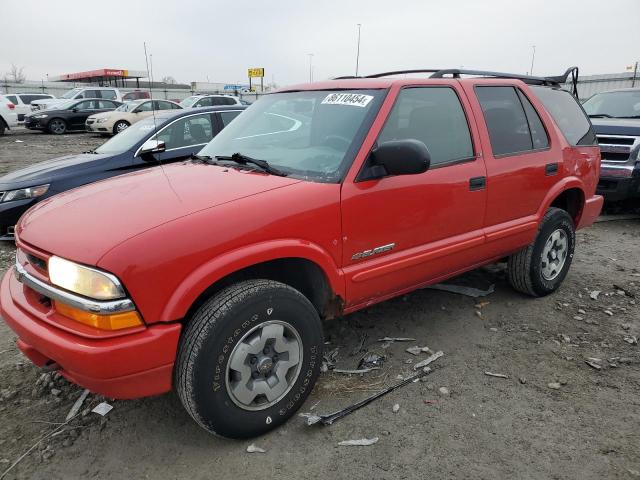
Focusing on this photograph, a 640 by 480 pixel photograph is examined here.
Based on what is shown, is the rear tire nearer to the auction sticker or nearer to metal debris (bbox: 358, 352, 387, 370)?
metal debris (bbox: 358, 352, 387, 370)

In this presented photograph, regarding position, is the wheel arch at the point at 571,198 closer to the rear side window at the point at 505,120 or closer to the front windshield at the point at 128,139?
the rear side window at the point at 505,120

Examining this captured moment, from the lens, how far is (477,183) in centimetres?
328

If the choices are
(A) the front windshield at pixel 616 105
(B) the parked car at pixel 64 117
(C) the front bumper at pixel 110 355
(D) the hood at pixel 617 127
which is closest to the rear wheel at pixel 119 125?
(B) the parked car at pixel 64 117

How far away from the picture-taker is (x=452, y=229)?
3236mm

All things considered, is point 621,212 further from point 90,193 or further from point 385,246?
point 90,193

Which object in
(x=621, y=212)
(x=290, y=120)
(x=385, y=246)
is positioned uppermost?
(x=290, y=120)

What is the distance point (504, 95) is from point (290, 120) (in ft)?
5.49

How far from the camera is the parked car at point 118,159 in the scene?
17.2ft

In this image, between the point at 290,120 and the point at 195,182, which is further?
the point at 290,120

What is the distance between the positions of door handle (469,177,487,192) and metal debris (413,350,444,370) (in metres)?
1.13

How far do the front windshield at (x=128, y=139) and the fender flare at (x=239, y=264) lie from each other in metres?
4.21

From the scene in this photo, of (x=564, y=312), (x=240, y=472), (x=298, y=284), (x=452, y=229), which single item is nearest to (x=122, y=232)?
(x=298, y=284)

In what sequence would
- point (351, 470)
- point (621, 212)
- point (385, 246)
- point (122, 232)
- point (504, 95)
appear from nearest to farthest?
point (122, 232) → point (351, 470) → point (385, 246) → point (504, 95) → point (621, 212)

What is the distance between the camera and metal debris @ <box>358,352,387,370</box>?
317 cm
